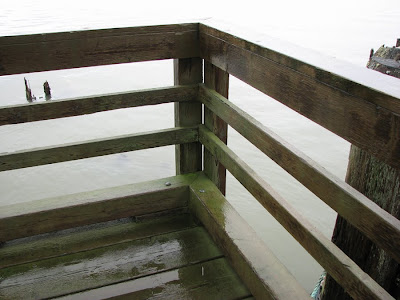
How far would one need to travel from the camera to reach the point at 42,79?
52.4 ft

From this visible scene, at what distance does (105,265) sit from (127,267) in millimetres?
112

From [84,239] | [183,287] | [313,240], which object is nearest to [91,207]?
[84,239]

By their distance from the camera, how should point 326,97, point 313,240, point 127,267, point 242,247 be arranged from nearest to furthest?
point 326,97 < point 313,240 < point 242,247 < point 127,267

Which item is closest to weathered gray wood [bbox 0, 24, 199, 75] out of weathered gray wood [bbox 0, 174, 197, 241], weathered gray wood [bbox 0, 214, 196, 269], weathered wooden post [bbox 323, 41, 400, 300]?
weathered gray wood [bbox 0, 174, 197, 241]

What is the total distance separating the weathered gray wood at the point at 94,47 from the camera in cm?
202

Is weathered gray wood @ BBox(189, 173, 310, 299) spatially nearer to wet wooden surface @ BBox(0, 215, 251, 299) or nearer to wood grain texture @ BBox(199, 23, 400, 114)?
wet wooden surface @ BBox(0, 215, 251, 299)

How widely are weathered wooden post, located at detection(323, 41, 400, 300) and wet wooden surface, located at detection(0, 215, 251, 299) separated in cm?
51

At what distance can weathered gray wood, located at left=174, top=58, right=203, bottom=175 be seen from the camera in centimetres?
242

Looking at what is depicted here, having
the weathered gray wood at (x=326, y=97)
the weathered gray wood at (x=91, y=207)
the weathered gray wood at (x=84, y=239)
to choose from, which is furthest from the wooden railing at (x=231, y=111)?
the weathered gray wood at (x=84, y=239)

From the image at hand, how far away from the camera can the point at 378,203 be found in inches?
70.1

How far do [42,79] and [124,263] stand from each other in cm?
1500

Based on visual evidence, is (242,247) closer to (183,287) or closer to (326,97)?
(183,287)

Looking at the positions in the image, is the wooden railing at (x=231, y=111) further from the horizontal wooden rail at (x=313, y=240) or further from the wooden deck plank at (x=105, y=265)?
the wooden deck plank at (x=105, y=265)

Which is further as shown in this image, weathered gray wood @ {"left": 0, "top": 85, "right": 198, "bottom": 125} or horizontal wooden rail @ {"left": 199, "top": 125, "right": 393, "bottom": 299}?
weathered gray wood @ {"left": 0, "top": 85, "right": 198, "bottom": 125}
